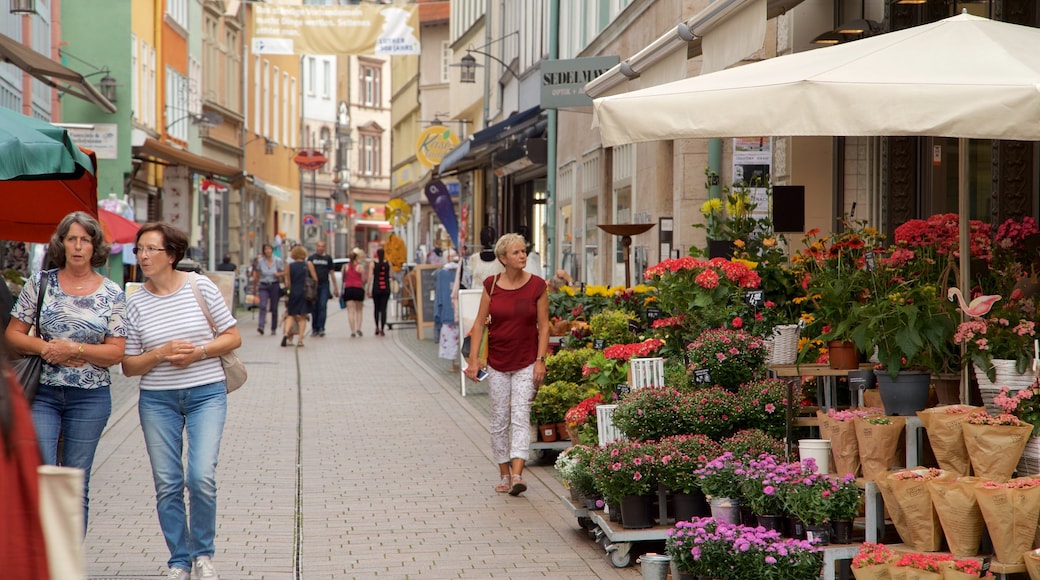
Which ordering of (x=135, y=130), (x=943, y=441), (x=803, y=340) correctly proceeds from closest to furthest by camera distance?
(x=943, y=441) < (x=803, y=340) < (x=135, y=130)

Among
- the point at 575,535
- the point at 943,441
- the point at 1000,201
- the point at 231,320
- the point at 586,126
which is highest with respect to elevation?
the point at 586,126

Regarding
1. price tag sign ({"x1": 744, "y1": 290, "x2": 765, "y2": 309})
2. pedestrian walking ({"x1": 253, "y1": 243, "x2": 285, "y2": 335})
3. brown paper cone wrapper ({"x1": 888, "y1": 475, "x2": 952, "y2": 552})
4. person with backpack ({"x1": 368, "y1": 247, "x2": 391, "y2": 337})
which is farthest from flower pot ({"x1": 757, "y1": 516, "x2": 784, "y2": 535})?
pedestrian walking ({"x1": 253, "y1": 243, "x2": 285, "y2": 335})

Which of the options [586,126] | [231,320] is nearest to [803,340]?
[231,320]

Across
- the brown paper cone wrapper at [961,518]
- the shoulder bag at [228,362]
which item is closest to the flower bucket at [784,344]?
the brown paper cone wrapper at [961,518]

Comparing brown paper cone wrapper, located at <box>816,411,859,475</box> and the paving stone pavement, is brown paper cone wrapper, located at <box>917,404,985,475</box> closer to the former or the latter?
brown paper cone wrapper, located at <box>816,411,859,475</box>

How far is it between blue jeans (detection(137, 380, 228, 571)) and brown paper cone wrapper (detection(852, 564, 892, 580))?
2.91 metres

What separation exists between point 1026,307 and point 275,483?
562 centimetres

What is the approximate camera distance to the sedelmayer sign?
15094 millimetres

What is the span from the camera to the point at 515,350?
9539 mm

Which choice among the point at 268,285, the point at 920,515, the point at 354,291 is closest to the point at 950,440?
the point at 920,515

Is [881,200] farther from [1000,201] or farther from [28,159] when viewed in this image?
[28,159]

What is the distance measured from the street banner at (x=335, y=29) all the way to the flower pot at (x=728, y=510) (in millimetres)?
20901

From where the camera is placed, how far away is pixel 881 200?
1016 cm

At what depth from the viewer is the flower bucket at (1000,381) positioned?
5.87 meters
